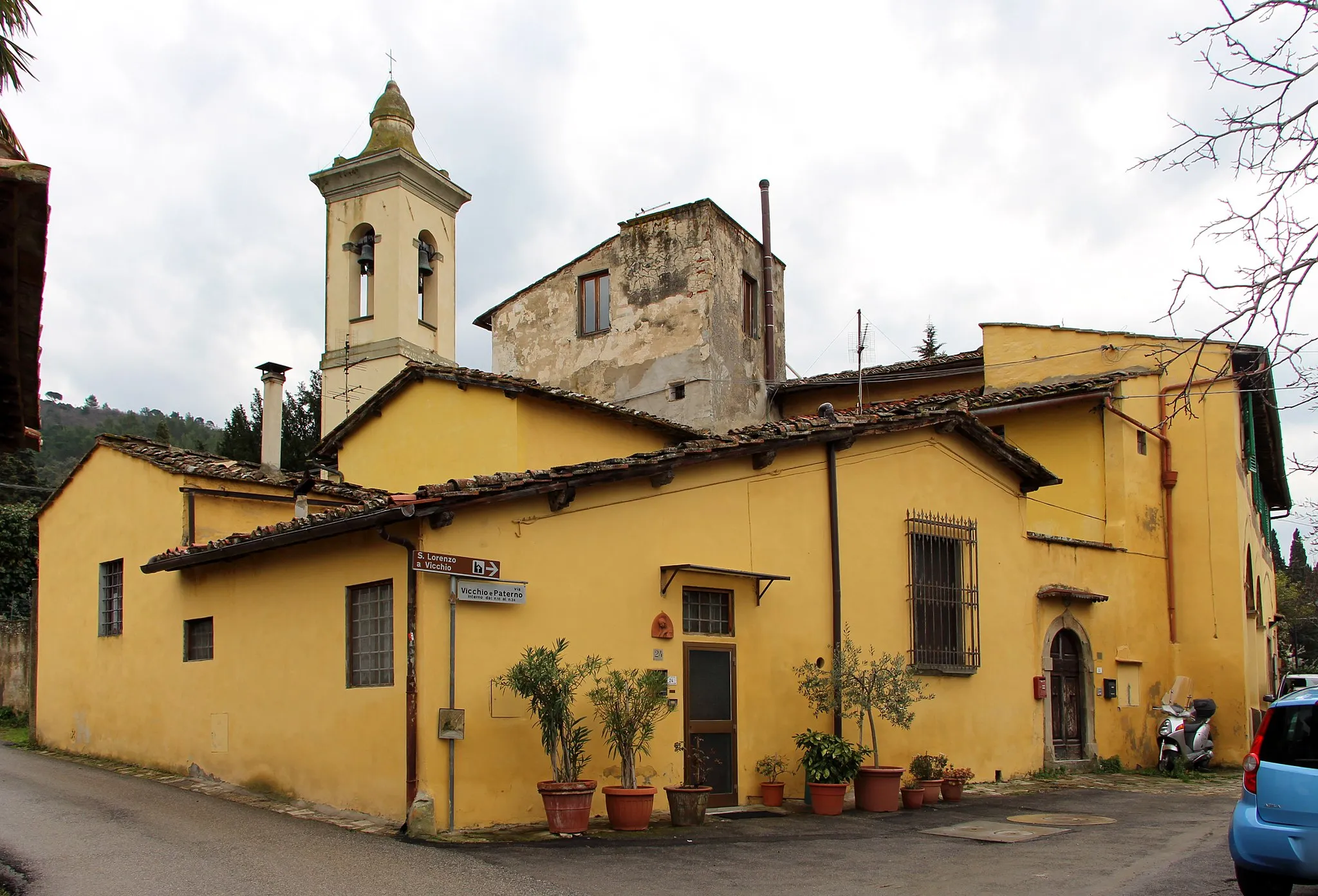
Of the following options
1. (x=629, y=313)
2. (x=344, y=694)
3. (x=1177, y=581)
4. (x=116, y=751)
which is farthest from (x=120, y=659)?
(x=1177, y=581)

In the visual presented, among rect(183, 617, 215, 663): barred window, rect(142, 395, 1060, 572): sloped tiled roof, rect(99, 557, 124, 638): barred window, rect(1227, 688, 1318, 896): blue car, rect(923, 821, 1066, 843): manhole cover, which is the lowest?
rect(923, 821, 1066, 843): manhole cover

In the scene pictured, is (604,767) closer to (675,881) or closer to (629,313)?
(675,881)

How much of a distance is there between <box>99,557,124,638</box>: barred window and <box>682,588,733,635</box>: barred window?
8248mm

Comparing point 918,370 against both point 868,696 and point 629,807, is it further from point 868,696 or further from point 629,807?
point 629,807

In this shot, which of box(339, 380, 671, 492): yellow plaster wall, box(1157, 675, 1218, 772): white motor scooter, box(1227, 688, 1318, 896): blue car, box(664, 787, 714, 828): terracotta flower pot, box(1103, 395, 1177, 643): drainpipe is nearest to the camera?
box(1227, 688, 1318, 896): blue car

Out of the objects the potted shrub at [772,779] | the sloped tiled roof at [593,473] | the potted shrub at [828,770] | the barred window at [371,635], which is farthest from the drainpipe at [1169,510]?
the barred window at [371,635]

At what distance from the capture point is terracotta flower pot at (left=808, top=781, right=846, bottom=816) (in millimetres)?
12391

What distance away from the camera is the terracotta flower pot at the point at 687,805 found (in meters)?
11.1

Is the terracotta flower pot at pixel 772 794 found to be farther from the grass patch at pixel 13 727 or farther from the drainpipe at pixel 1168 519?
the grass patch at pixel 13 727

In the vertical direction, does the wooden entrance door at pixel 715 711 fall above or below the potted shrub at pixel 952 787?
above

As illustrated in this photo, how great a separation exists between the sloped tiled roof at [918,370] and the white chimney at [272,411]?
10.7 m

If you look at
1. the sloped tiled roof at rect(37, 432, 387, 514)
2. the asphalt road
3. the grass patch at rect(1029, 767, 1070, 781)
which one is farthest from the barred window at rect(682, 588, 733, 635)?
the grass patch at rect(1029, 767, 1070, 781)

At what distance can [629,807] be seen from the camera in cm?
1056

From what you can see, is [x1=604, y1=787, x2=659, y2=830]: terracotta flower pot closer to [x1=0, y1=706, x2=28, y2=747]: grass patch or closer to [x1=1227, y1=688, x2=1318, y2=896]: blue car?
[x1=1227, y1=688, x2=1318, y2=896]: blue car
